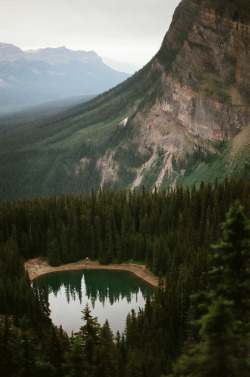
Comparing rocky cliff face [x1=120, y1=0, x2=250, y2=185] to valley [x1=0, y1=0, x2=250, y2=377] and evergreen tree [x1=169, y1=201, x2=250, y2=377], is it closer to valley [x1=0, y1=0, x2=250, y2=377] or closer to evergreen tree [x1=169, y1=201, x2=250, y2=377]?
valley [x1=0, y1=0, x2=250, y2=377]

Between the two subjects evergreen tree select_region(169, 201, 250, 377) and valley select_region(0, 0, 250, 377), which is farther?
valley select_region(0, 0, 250, 377)

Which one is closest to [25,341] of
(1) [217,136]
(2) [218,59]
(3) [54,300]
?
(3) [54,300]

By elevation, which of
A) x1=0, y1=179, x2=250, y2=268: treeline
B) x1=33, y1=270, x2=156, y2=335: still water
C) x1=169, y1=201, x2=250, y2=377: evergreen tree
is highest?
x1=169, y1=201, x2=250, y2=377: evergreen tree

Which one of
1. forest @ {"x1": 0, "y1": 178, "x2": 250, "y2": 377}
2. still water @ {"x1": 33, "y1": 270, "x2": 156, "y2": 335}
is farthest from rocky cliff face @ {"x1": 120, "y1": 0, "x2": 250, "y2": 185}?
still water @ {"x1": 33, "y1": 270, "x2": 156, "y2": 335}

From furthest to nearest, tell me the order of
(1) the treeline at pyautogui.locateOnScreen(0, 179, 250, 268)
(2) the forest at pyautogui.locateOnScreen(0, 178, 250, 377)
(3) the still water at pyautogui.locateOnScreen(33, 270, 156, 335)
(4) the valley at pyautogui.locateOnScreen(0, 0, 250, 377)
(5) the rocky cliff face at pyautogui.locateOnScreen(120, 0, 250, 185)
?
(5) the rocky cliff face at pyautogui.locateOnScreen(120, 0, 250, 185)
(1) the treeline at pyautogui.locateOnScreen(0, 179, 250, 268)
(3) the still water at pyautogui.locateOnScreen(33, 270, 156, 335)
(4) the valley at pyautogui.locateOnScreen(0, 0, 250, 377)
(2) the forest at pyautogui.locateOnScreen(0, 178, 250, 377)

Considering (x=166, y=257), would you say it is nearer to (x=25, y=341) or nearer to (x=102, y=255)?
(x=102, y=255)

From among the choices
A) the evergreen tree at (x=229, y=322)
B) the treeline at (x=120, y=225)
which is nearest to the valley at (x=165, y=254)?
the evergreen tree at (x=229, y=322)

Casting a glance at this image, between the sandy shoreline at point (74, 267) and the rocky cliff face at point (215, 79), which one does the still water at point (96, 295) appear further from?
the rocky cliff face at point (215, 79)
